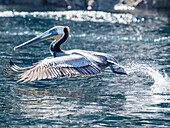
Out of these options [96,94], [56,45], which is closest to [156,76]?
[96,94]

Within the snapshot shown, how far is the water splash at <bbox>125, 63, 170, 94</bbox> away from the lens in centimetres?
1012

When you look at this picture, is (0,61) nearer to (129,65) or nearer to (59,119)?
(129,65)

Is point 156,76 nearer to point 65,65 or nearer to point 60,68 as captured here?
point 65,65

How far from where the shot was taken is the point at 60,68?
28.8ft

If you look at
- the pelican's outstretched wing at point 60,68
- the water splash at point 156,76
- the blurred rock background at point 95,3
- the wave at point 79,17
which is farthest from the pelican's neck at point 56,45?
the blurred rock background at point 95,3

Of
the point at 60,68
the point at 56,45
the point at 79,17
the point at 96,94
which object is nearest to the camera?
the point at 60,68

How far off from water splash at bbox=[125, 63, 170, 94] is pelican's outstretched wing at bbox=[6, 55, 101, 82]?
2.03 m

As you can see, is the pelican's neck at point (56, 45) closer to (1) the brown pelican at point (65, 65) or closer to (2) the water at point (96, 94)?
(1) the brown pelican at point (65, 65)

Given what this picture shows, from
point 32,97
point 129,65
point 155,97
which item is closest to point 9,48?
point 129,65

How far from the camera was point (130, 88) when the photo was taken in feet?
33.6

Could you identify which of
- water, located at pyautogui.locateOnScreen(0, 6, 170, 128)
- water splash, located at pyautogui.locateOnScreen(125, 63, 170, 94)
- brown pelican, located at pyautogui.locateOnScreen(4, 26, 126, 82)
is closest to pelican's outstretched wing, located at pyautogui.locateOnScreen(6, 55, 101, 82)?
brown pelican, located at pyautogui.locateOnScreen(4, 26, 126, 82)

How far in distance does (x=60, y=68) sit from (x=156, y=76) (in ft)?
12.3

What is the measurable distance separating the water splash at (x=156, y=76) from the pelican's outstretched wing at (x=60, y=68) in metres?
2.03

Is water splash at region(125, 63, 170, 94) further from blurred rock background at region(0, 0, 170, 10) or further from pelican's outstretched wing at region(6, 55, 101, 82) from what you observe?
blurred rock background at region(0, 0, 170, 10)
